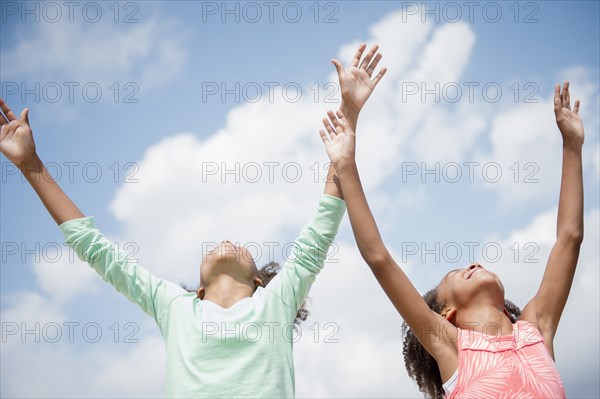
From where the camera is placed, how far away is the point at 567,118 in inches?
177

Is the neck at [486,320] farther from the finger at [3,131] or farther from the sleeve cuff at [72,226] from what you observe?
the finger at [3,131]

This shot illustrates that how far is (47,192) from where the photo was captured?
3.88 metres

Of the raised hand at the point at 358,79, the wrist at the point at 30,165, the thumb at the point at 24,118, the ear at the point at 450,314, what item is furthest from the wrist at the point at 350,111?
the thumb at the point at 24,118

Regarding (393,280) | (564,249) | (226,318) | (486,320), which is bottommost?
(486,320)

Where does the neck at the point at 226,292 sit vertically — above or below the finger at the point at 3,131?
below

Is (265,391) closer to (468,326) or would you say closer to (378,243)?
(378,243)

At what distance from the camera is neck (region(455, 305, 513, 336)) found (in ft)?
12.6

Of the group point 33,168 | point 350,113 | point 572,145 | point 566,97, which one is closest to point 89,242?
point 33,168

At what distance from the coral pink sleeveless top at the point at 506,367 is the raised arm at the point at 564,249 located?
20 centimetres

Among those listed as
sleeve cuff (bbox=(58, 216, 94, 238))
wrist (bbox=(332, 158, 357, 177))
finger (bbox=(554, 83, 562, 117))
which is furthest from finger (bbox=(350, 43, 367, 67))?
sleeve cuff (bbox=(58, 216, 94, 238))

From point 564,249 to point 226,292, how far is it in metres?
2.11

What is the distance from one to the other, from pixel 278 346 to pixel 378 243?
0.80 m

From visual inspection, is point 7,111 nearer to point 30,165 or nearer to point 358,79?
point 30,165

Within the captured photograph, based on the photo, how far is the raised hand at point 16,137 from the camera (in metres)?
3.96
